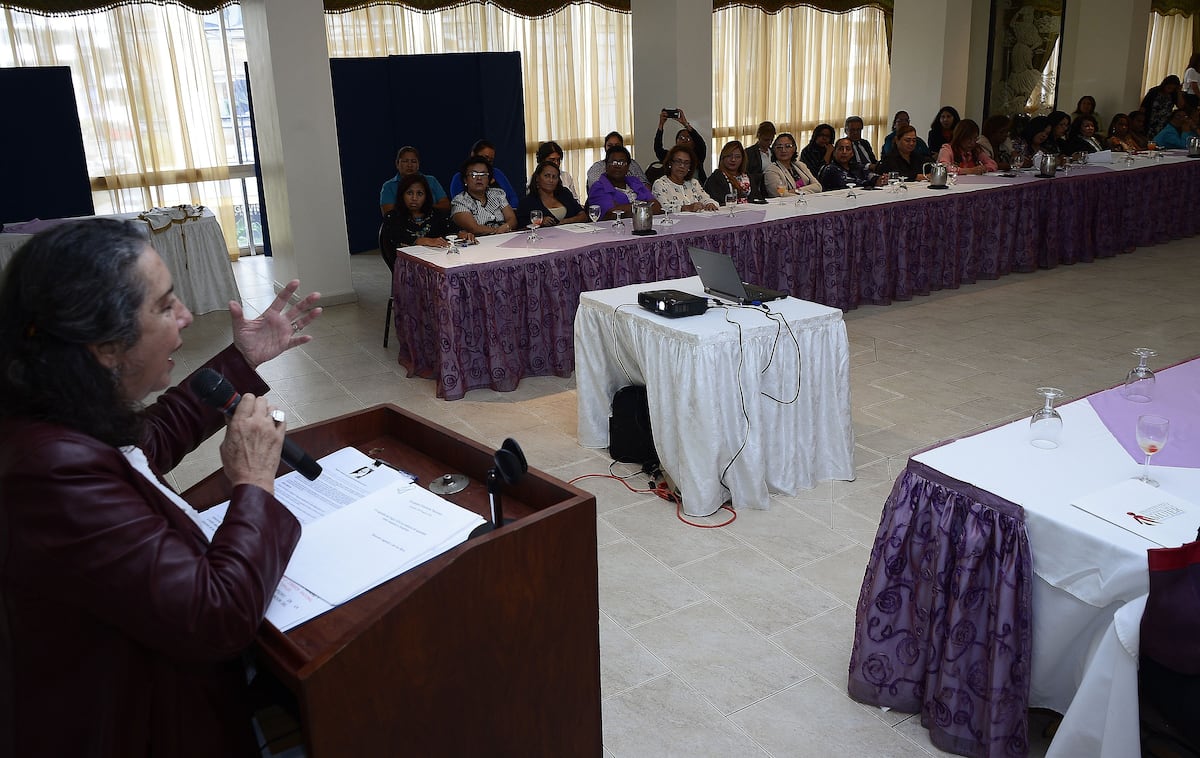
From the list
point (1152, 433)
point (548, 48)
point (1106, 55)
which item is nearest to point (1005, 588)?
point (1152, 433)

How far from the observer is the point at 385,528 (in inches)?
53.9

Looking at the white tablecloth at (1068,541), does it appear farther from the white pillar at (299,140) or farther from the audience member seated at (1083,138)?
the audience member seated at (1083,138)

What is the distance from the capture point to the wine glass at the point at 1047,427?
2.12 m

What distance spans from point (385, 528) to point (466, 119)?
768 cm

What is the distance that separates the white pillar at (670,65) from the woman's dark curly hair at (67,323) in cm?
713

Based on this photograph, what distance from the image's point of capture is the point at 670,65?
7.72 metres

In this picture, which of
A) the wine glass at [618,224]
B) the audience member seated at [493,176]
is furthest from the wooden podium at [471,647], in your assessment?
the audience member seated at [493,176]

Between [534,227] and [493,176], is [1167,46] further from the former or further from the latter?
[534,227]

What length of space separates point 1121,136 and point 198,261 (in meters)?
8.77

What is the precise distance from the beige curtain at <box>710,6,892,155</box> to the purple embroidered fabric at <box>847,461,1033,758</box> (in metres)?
9.03

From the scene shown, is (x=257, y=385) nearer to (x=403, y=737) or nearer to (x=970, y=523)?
(x=403, y=737)

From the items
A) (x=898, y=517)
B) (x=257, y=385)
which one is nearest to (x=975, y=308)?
(x=898, y=517)

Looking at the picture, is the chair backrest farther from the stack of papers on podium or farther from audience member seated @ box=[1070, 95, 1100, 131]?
audience member seated @ box=[1070, 95, 1100, 131]

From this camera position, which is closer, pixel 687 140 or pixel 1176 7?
pixel 687 140
